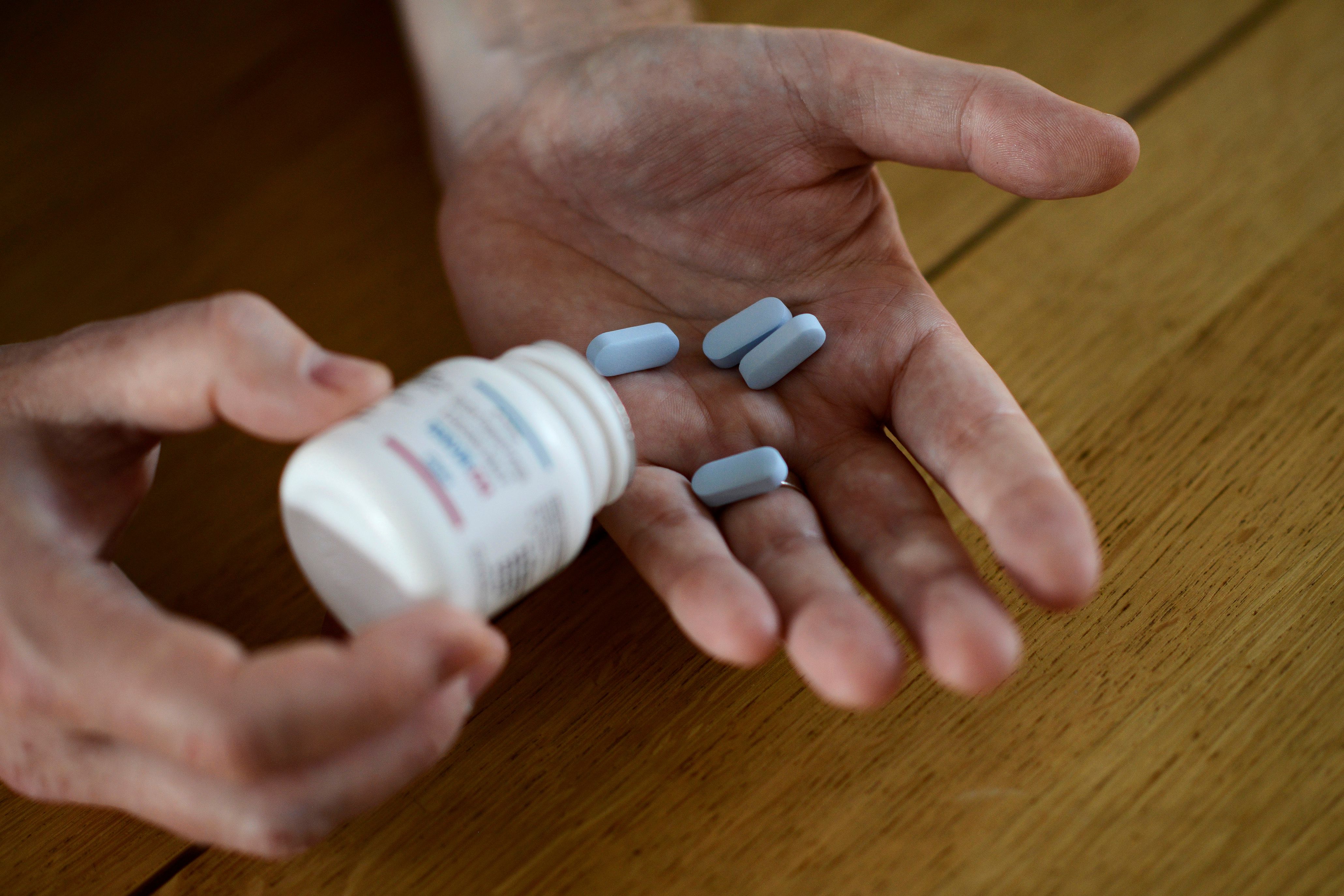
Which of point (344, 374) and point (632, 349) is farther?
point (632, 349)

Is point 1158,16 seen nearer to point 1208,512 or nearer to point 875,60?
point 875,60

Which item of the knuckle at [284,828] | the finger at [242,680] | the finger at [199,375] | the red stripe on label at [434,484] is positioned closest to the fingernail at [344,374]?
the finger at [199,375]

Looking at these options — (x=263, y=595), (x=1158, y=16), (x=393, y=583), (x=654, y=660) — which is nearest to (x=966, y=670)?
(x=654, y=660)

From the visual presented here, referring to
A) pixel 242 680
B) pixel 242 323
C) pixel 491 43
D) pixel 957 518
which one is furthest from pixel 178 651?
pixel 491 43

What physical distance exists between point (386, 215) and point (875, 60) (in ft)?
3.04

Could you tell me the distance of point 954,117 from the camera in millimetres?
1187

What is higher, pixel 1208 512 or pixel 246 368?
pixel 246 368

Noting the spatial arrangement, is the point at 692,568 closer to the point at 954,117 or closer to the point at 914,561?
A: the point at 914,561

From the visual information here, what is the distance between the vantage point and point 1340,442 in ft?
3.97

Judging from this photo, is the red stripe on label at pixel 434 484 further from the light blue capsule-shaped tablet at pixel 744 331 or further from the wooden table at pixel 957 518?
the light blue capsule-shaped tablet at pixel 744 331

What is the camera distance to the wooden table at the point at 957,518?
0.98 meters

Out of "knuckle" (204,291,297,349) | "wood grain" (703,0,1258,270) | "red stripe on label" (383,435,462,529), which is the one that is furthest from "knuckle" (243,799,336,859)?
"wood grain" (703,0,1258,270)

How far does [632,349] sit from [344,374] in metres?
0.44

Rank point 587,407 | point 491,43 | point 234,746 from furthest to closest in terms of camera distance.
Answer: point 491,43, point 587,407, point 234,746
